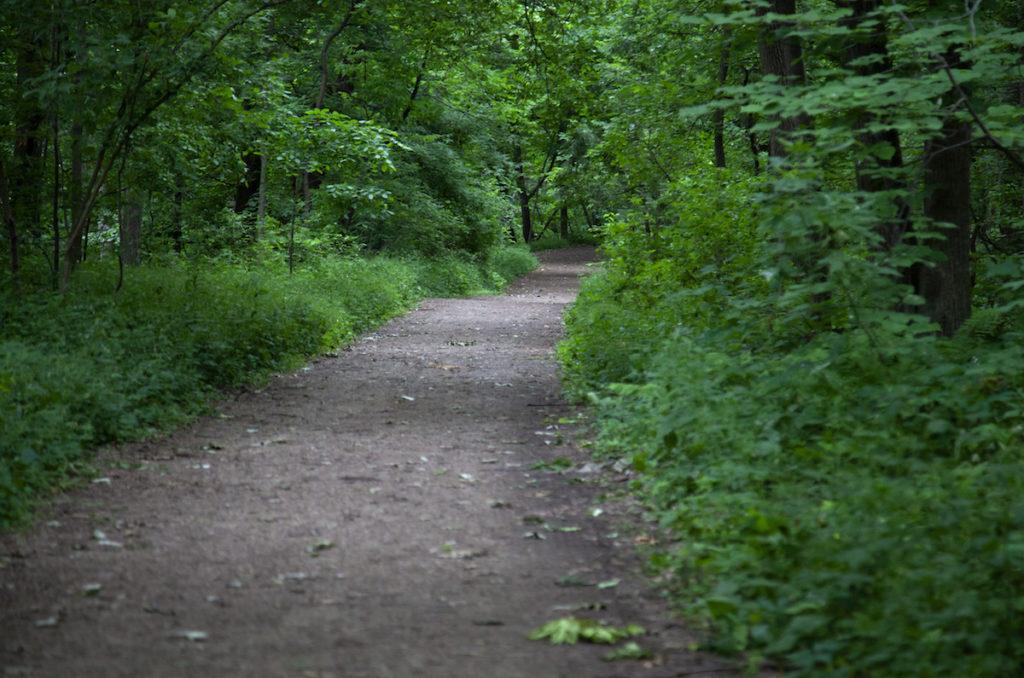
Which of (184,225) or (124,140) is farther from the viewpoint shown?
(184,225)

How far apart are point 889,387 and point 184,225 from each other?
19.3 m

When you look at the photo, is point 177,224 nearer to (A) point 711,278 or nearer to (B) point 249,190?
(B) point 249,190

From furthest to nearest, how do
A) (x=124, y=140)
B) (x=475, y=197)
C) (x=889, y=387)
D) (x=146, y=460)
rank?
(x=475, y=197) → (x=124, y=140) → (x=146, y=460) → (x=889, y=387)

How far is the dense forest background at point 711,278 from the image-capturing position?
468 centimetres

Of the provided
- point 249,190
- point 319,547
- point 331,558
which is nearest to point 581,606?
point 331,558

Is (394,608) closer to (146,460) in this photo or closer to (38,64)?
(146,460)

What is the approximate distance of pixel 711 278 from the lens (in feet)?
38.0

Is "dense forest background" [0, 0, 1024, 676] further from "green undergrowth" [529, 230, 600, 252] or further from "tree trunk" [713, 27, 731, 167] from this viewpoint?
"green undergrowth" [529, 230, 600, 252]

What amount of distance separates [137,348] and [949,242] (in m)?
8.15

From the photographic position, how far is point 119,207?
13.3 metres

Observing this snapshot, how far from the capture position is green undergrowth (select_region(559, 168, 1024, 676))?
4.00 metres

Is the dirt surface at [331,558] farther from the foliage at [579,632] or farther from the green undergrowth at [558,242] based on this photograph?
the green undergrowth at [558,242]

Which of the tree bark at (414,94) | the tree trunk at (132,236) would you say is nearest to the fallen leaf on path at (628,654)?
the tree trunk at (132,236)

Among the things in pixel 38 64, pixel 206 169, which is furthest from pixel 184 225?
pixel 38 64
